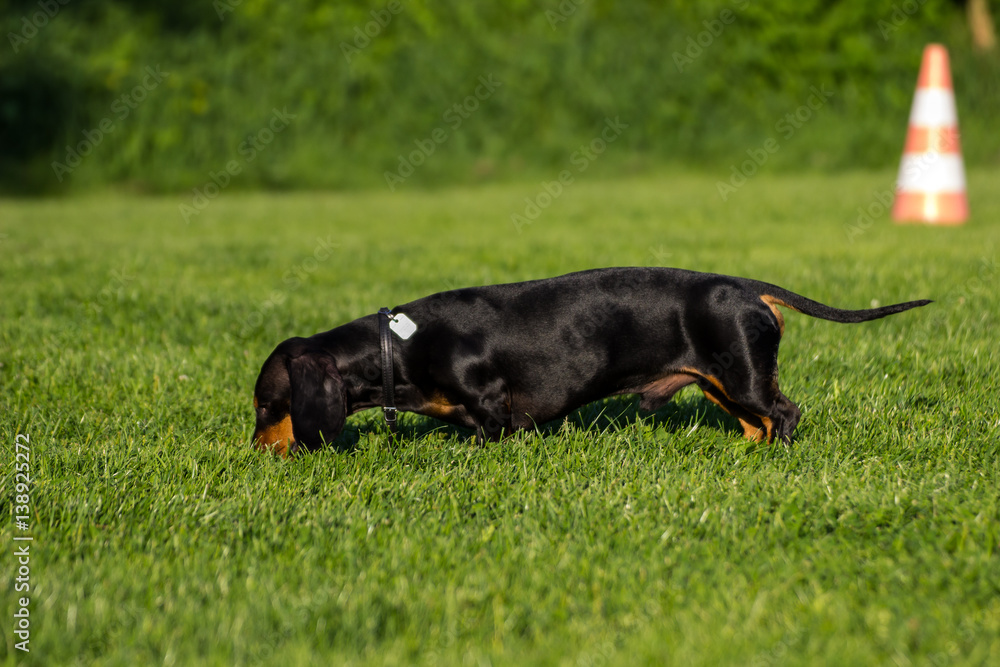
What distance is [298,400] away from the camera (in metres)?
3.29

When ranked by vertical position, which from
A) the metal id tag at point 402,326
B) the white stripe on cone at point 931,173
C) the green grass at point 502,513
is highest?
the metal id tag at point 402,326

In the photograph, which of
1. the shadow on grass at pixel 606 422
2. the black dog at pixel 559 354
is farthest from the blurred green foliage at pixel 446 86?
the black dog at pixel 559 354

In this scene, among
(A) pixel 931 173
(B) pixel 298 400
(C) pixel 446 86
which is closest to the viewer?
(B) pixel 298 400

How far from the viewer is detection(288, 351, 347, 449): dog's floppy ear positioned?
3.29 metres

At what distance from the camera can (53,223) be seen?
1098 centimetres

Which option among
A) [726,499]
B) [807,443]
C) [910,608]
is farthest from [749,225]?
[910,608]

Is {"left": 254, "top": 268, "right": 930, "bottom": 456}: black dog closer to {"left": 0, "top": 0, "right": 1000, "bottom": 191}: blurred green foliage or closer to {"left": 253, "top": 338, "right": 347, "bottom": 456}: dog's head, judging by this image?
{"left": 253, "top": 338, "right": 347, "bottom": 456}: dog's head

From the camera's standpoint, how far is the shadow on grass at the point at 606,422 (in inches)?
148

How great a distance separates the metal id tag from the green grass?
1.39 feet

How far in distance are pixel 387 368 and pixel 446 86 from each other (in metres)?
12.7

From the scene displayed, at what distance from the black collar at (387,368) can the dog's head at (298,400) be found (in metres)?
0.15

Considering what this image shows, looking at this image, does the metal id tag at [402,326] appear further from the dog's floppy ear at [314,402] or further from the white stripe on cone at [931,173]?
the white stripe on cone at [931,173]

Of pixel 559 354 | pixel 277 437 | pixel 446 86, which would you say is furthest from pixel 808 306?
pixel 446 86

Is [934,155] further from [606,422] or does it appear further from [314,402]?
[314,402]
